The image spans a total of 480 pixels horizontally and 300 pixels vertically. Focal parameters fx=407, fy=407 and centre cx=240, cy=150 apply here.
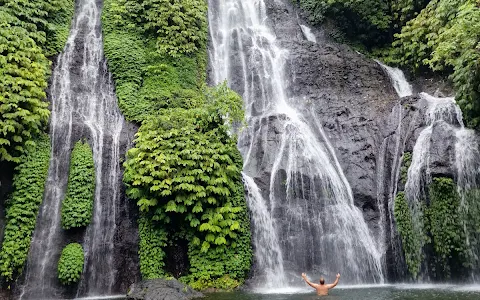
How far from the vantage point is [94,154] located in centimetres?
1344

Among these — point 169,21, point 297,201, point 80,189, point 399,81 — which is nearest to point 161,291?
point 80,189

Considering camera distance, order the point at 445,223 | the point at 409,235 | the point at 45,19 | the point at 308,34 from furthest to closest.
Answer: the point at 308,34
the point at 45,19
the point at 409,235
the point at 445,223

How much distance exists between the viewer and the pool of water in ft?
30.6

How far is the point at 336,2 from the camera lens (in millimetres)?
21156

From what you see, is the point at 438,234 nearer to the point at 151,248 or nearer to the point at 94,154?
the point at 151,248

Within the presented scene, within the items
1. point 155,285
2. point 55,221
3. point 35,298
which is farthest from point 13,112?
point 155,285

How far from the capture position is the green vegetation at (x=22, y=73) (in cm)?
1200

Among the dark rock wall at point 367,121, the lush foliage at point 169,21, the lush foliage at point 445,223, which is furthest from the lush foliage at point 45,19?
the lush foliage at point 445,223

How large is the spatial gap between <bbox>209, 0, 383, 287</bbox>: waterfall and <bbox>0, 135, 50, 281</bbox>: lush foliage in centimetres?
653

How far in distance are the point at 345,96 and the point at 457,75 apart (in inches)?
201

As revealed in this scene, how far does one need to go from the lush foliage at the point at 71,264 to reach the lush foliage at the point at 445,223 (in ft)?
33.5

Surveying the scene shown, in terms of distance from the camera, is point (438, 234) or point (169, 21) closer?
point (438, 234)

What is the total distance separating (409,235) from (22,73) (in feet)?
42.8

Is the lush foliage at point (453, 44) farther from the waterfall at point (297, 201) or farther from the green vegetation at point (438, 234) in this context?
the waterfall at point (297, 201)
